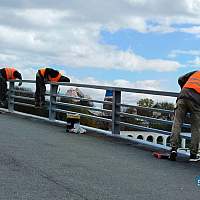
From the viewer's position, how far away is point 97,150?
9.06 m

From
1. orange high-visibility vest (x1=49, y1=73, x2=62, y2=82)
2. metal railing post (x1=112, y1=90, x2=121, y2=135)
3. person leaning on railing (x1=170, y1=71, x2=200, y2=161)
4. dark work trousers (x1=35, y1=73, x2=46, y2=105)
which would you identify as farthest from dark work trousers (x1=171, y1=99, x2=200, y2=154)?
dark work trousers (x1=35, y1=73, x2=46, y2=105)

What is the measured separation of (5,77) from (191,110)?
35.0 feet

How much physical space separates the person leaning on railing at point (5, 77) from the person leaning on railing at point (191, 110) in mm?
9812

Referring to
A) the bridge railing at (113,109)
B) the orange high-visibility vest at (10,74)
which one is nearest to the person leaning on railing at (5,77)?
the orange high-visibility vest at (10,74)

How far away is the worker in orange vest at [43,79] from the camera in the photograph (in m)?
14.9

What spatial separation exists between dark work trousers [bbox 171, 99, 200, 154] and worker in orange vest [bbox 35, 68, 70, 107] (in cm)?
688

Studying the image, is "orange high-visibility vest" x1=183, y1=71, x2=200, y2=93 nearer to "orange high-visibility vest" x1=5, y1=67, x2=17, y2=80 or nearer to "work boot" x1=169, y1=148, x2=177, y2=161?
"work boot" x1=169, y1=148, x2=177, y2=161

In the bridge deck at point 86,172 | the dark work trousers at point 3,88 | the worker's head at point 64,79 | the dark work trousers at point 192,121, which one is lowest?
the bridge deck at point 86,172

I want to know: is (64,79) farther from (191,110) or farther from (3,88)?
(191,110)

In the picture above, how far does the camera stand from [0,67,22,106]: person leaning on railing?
17453 millimetres

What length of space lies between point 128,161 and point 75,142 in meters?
2.20

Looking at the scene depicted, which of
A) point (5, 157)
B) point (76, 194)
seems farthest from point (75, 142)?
point (76, 194)

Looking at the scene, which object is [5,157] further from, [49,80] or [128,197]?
[49,80]

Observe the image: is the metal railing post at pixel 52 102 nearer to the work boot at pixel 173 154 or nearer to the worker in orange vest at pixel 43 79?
the worker in orange vest at pixel 43 79
